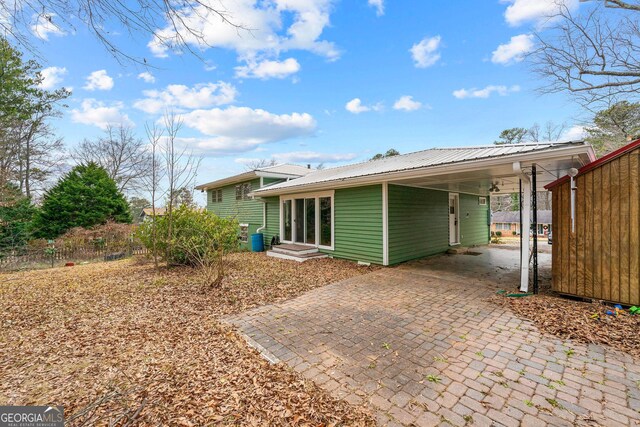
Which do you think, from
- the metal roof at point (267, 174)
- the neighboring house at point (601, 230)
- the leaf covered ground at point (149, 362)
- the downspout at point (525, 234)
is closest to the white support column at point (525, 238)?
the downspout at point (525, 234)

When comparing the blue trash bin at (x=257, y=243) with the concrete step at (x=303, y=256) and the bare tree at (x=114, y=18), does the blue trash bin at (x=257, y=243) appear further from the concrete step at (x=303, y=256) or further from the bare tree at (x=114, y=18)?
the bare tree at (x=114, y=18)

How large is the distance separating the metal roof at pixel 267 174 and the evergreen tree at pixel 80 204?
5.36 meters

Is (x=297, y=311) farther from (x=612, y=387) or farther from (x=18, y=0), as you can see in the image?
(x=18, y=0)

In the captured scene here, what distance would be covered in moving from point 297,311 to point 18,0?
13.9 ft

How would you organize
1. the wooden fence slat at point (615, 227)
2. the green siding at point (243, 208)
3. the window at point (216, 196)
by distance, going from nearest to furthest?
the wooden fence slat at point (615, 227) → the green siding at point (243, 208) → the window at point (216, 196)

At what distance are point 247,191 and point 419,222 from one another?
828cm

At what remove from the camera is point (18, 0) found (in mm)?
1913

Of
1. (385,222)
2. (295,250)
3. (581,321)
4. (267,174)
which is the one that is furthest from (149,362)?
(267,174)

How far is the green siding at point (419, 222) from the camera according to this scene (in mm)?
7586

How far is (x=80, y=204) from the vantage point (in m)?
14.5

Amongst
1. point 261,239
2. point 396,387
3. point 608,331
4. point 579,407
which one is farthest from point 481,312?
point 261,239

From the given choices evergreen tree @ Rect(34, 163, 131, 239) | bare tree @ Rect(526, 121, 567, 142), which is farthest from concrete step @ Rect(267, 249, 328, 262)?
bare tree @ Rect(526, 121, 567, 142)

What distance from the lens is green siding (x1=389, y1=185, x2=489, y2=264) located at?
759cm

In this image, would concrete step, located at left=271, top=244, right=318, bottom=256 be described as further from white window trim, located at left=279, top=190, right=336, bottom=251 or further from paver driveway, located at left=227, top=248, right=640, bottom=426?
paver driveway, located at left=227, top=248, right=640, bottom=426
